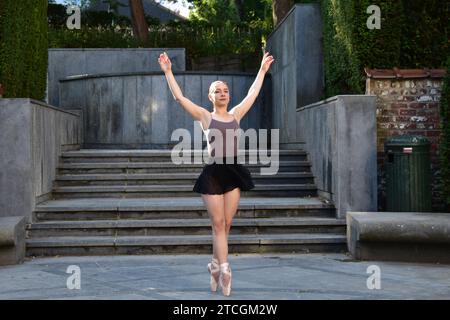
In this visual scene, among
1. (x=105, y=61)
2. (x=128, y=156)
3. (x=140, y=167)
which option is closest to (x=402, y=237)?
(x=140, y=167)

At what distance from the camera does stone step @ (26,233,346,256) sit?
9945 mm

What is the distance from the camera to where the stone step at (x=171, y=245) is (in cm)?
995

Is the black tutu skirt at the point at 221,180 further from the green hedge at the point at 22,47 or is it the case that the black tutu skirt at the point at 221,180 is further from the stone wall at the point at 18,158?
the green hedge at the point at 22,47

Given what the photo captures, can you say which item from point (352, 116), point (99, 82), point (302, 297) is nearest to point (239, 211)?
point (352, 116)

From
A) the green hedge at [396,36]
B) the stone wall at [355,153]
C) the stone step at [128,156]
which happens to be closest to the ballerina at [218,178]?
the stone wall at [355,153]

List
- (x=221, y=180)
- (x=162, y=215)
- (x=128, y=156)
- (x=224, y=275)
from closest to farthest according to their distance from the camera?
(x=224, y=275) < (x=221, y=180) < (x=162, y=215) < (x=128, y=156)

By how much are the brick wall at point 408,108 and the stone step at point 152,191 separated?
4.64 feet

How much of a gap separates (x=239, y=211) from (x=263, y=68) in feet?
11.8

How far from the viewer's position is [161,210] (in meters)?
10.7

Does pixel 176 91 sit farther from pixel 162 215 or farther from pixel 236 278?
pixel 162 215

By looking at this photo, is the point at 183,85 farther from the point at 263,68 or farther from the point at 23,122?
the point at 263,68

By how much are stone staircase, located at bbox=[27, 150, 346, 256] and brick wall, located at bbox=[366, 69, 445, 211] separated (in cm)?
138

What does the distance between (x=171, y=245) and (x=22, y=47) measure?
390cm

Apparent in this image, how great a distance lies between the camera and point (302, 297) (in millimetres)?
7004
